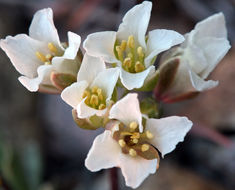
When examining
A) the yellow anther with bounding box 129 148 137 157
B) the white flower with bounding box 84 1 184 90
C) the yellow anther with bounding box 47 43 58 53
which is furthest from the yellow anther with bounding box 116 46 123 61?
the yellow anther with bounding box 129 148 137 157

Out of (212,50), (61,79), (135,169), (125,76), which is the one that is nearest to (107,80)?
(125,76)

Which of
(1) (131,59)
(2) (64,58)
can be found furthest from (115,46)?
(2) (64,58)

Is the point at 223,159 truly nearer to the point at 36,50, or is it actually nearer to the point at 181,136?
the point at 181,136

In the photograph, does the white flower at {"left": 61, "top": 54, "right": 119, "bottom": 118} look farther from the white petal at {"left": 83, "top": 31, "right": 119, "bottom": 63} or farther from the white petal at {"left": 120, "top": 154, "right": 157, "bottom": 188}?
the white petal at {"left": 120, "top": 154, "right": 157, "bottom": 188}

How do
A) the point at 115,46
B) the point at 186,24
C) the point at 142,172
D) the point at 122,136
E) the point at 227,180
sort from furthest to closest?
the point at 186,24 → the point at 227,180 → the point at 115,46 → the point at 122,136 → the point at 142,172

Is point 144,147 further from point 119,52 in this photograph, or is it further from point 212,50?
point 212,50

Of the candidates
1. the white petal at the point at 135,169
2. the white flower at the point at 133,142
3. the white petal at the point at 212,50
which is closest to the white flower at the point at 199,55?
the white petal at the point at 212,50

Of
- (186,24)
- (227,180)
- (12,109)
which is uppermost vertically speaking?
(186,24)
